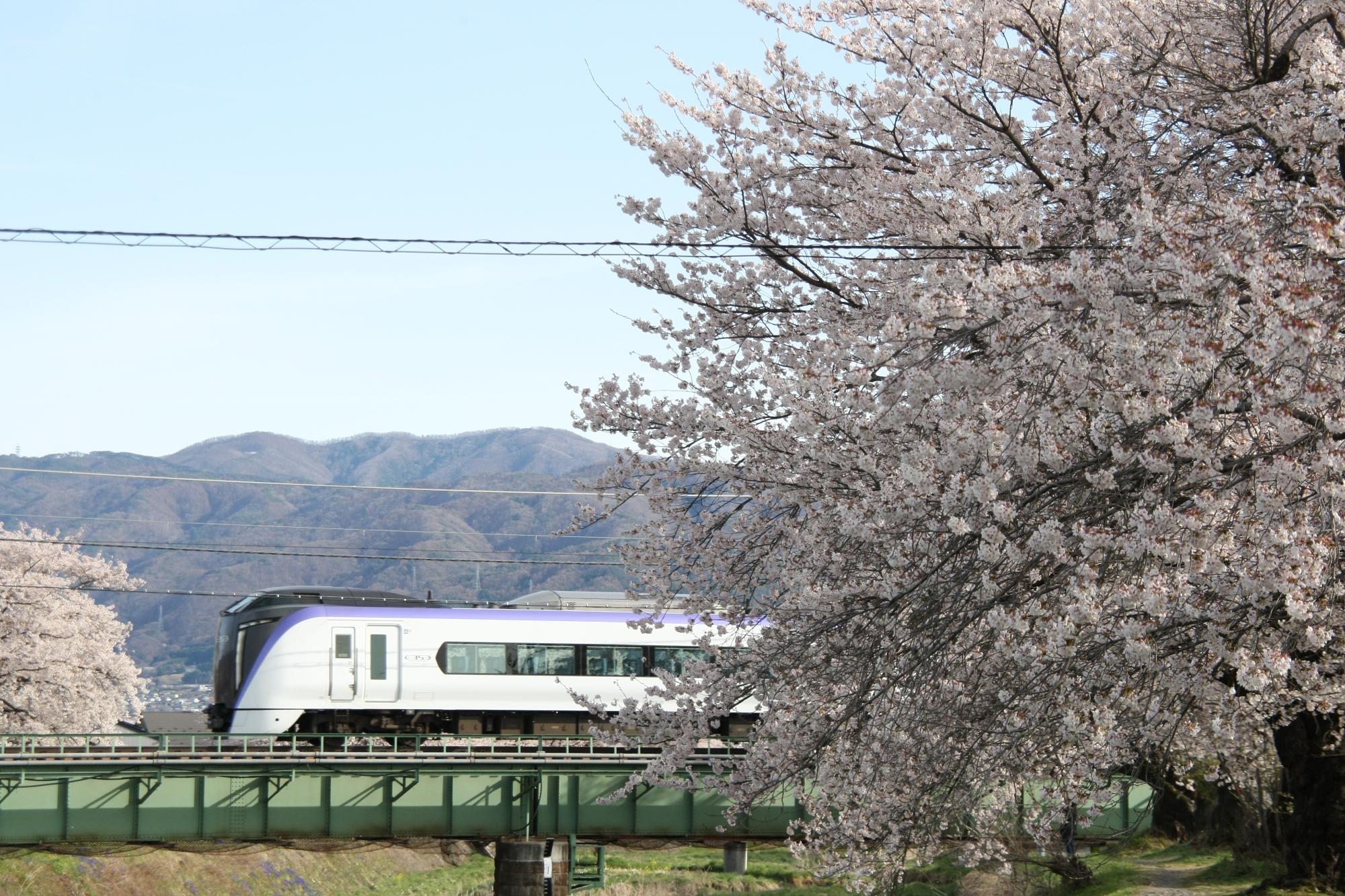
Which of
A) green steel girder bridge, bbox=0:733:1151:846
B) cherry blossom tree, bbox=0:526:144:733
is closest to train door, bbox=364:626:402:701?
green steel girder bridge, bbox=0:733:1151:846

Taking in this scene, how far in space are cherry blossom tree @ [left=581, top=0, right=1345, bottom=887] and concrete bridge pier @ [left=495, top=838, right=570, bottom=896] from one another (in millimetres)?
14909

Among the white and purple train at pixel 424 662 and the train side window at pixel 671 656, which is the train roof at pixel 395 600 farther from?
the train side window at pixel 671 656

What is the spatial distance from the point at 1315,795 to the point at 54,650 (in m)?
35.6

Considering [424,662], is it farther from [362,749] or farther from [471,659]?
[362,749]

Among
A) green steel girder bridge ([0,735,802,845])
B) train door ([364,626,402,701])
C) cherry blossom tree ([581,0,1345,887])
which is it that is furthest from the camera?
train door ([364,626,402,701])

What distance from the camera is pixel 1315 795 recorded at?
46.2ft

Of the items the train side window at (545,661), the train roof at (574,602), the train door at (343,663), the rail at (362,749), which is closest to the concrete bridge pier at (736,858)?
the rail at (362,749)

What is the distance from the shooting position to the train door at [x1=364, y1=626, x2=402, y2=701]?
91.7 feet

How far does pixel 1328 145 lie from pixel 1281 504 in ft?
10.7

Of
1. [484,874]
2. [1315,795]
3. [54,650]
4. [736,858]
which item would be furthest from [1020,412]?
[484,874]

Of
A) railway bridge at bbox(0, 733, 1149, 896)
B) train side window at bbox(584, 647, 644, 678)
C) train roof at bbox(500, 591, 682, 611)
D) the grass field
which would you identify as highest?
train roof at bbox(500, 591, 682, 611)

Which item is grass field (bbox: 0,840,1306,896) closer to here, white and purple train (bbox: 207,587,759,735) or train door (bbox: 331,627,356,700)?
white and purple train (bbox: 207,587,759,735)

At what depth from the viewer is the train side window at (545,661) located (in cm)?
2906

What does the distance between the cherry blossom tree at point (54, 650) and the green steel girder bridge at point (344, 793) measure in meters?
13.0
